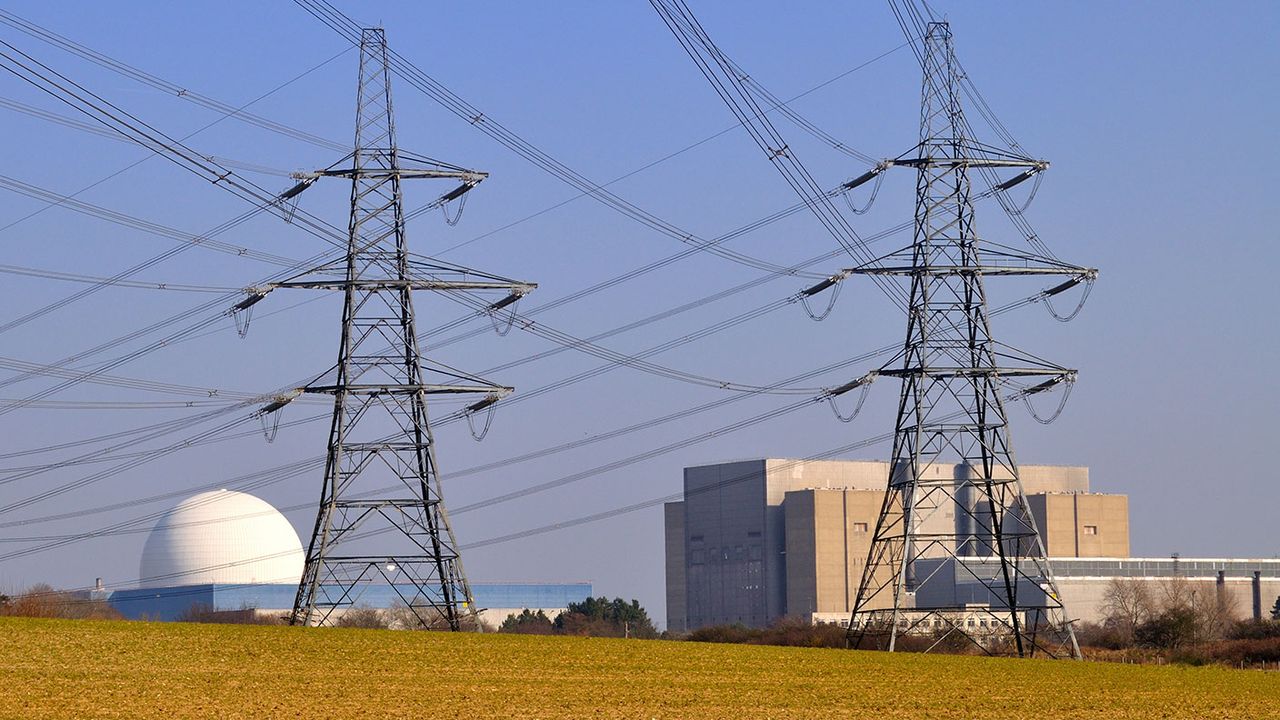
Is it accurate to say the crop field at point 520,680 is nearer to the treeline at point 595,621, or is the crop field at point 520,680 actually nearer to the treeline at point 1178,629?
the treeline at point 1178,629

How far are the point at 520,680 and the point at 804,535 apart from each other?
442ft

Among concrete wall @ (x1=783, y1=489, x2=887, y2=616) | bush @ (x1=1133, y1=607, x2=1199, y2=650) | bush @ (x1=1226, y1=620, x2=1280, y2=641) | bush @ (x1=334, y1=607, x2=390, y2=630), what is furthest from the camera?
concrete wall @ (x1=783, y1=489, x2=887, y2=616)

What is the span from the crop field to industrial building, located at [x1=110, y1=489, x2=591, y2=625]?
99346 mm

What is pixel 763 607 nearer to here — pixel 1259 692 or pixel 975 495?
pixel 975 495

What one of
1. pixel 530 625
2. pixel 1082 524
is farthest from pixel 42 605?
pixel 1082 524

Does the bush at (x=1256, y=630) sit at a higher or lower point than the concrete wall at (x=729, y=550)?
lower

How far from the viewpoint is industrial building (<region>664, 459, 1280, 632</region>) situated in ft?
543

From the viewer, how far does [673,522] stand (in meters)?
181

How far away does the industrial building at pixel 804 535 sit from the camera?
166 m

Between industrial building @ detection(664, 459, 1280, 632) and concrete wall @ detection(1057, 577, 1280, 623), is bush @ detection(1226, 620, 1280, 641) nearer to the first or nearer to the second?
concrete wall @ detection(1057, 577, 1280, 623)

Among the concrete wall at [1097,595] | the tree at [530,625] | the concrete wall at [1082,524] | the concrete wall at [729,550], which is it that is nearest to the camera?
the tree at [530,625]

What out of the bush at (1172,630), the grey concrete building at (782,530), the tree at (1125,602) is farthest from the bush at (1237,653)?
the grey concrete building at (782,530)

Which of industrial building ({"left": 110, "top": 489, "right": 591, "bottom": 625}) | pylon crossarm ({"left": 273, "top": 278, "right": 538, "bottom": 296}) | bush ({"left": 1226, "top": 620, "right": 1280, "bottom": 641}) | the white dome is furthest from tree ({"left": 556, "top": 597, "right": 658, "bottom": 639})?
pylon crossarm ({"left": 273, "top": 278, "right": 538, "bottom": 296})

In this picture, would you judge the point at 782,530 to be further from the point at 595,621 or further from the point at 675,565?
the point at 595,621
